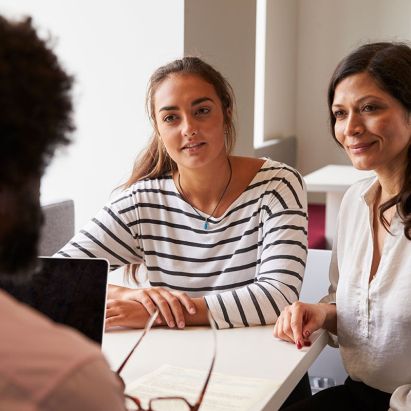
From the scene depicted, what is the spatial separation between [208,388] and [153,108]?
2.98ft

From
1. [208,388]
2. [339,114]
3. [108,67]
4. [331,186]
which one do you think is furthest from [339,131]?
[331,186]

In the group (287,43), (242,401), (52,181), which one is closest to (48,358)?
(242,401)

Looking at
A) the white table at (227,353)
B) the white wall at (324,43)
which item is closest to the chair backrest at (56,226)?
→ the white table at (227,353)

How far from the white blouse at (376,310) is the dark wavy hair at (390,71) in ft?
0.12

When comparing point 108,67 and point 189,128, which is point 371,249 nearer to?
point 189,128

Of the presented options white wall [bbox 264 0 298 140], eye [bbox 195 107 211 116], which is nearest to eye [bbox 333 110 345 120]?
eye [bbox 195 107 211 116]

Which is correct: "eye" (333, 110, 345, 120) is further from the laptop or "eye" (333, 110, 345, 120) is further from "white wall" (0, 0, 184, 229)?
"white wall" (0, 0, 184, 229)

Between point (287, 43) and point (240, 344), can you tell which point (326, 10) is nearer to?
point (287, 43)

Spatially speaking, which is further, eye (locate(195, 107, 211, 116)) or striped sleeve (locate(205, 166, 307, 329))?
eye (locate(195, 107, 211, 116))

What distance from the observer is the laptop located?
1.25 m

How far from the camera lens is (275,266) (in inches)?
68.2

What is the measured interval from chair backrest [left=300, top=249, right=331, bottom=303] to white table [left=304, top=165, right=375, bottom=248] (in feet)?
5.44

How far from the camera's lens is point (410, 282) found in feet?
5.04

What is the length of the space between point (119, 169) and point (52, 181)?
1.05 ft
